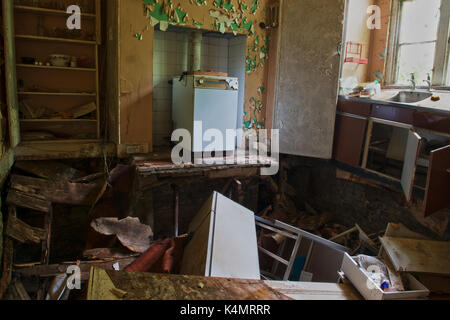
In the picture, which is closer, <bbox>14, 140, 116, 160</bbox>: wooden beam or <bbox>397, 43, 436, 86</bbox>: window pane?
<bbox>14, 140, 116, 160</bbox>: wooden beam

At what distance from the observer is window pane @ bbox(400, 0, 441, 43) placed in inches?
168

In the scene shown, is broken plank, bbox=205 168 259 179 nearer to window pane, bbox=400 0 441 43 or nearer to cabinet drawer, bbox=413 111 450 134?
cabinet drawer, bbox=413 111 450 134

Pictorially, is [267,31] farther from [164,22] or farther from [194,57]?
[164,22]

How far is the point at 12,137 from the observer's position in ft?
12.3

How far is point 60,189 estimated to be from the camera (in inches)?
143

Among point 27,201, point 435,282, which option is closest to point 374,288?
point 435,282

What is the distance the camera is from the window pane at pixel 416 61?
433 cm

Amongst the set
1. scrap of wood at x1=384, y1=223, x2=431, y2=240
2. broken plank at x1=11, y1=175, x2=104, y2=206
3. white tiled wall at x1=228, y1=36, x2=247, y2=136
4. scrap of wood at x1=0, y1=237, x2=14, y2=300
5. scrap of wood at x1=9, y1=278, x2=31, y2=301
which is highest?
white tiled wall at x1=228, y1=36, x2=247, y2=136

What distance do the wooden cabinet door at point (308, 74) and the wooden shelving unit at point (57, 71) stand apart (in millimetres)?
2462

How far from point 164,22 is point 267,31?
147 cm

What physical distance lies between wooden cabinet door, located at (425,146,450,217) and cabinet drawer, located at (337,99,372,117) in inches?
51.2

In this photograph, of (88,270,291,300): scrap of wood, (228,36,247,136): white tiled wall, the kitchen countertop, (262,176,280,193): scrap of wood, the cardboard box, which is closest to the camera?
(88,270,291,300): scrap of wood

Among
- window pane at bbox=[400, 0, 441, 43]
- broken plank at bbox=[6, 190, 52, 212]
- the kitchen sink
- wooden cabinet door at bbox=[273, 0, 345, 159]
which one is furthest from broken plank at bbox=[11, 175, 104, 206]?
window pane at bbox=[400, 0, 441, 43]
